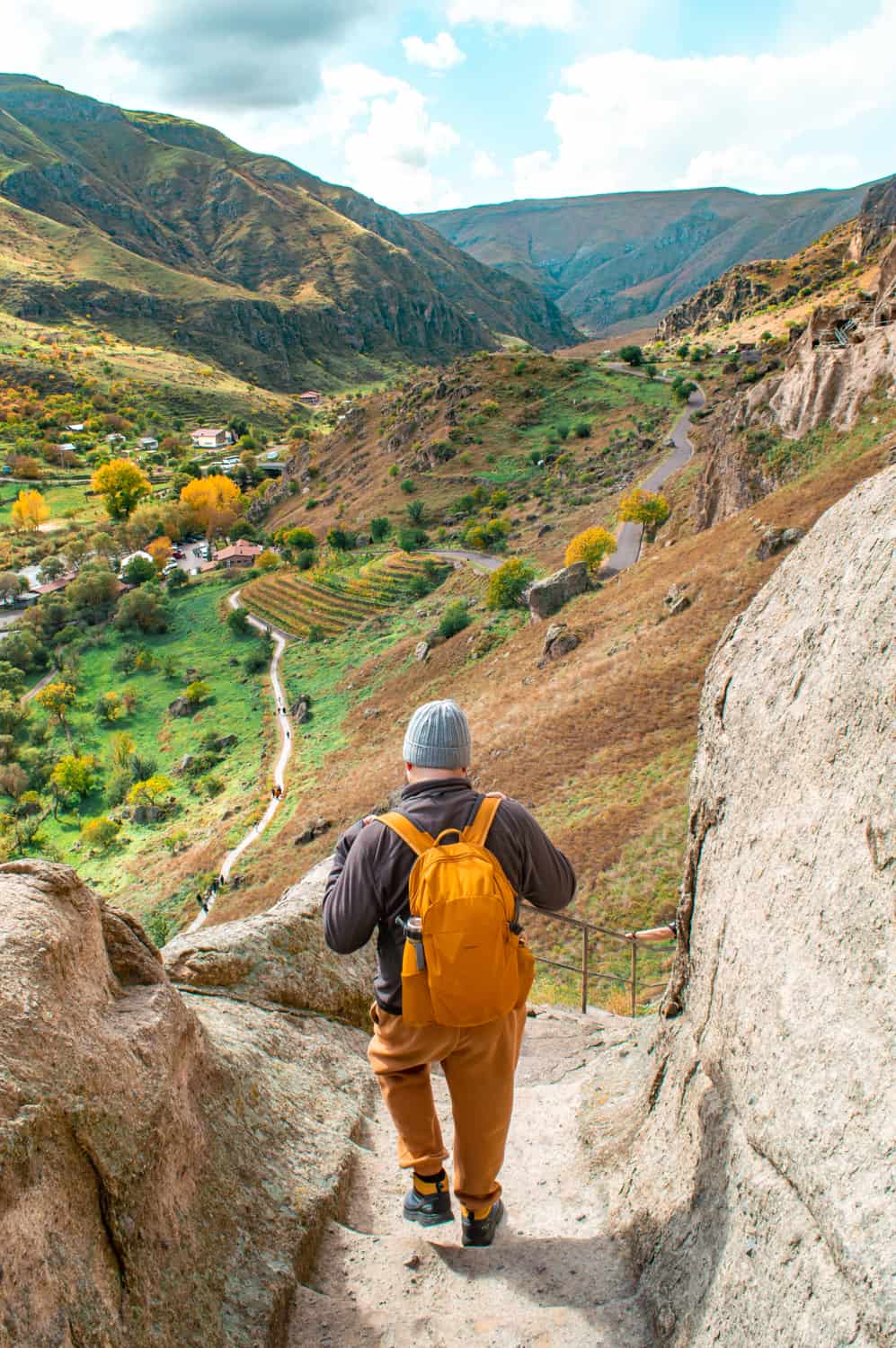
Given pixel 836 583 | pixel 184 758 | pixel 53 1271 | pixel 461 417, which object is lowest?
pixel 184 758

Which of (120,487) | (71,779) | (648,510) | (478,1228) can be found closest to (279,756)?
(71,779)

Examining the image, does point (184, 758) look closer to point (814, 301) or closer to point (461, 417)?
point (461, 417)

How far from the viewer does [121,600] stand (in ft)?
217

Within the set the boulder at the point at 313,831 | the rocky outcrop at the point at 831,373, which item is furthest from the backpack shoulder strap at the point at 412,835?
the rocky outcrop at the point at 831,373

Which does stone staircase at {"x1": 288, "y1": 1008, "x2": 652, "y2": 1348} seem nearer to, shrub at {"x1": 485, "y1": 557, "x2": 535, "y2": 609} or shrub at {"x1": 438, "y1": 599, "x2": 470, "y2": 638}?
shrub at {"x1": 438, "y1": 599, "x2": 470, "y2": 638}

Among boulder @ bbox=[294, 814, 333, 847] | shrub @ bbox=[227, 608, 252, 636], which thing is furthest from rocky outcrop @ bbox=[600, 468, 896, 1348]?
shrub @ bbox=[227, 608, 252, 636]

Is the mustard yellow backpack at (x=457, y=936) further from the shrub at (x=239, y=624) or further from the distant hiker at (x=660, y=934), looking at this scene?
the shrub at (x=239, y=624)

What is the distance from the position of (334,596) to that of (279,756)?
22.9 meters

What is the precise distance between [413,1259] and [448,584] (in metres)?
55.0

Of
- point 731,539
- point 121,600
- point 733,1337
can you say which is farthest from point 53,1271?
point 121,600

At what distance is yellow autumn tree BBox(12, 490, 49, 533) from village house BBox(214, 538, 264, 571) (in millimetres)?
28111

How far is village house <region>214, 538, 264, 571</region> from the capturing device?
258 feet

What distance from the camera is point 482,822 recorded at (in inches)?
136

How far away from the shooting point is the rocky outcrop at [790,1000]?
7.55 feet
